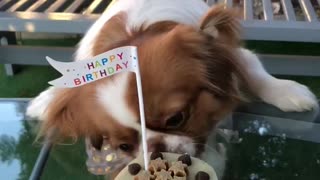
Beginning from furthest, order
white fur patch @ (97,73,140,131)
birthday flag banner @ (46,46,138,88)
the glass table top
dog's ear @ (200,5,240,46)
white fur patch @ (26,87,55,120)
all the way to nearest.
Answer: white fur patch @ (26,87,55,120)
dog's ear @ (200,5,240,46)
the glass table top
white fur patch @ (97,73,140,131)
birthday flag banner @ (46,46,138,88)

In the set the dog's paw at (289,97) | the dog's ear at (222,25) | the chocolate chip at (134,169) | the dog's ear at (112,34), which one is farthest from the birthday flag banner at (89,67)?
the dog's paw at (289,97)

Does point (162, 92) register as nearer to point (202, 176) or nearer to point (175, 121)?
point (175, 121)

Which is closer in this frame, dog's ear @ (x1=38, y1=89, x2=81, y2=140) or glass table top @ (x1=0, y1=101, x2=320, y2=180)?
glass table top @ (x1=0, y1=101, x2=320, y2=180)

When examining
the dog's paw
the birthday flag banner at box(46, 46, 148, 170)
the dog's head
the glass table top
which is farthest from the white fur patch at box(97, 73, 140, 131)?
the dog's paw

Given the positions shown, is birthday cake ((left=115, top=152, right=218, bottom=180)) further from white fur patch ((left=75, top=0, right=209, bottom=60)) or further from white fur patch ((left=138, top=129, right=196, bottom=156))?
white fur patch ((left=75, top=0, right=209, bottom=60))

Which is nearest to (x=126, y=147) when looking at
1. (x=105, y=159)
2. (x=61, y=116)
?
(x=105, y=159)

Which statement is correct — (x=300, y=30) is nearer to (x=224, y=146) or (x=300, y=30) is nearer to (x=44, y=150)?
(x=224, y=146)
